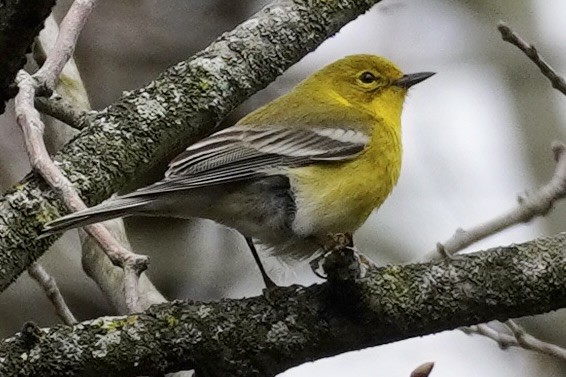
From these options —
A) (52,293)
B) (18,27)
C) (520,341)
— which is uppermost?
(18,27)

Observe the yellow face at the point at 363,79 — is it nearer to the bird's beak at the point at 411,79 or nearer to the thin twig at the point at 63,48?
the bird's beak at the point at 411,79

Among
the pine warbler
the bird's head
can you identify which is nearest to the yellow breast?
the pine warbler

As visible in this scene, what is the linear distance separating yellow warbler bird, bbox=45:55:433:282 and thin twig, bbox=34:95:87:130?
331 millimetres

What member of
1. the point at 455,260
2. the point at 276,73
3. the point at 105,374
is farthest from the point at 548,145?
the point at 105,374

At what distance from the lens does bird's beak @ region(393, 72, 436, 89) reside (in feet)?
16.4

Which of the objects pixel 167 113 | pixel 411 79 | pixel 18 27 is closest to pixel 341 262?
pixel 167 113

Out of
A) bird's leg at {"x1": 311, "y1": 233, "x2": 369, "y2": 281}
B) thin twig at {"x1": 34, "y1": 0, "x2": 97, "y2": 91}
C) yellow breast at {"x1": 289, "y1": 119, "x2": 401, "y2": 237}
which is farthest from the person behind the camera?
yellow breast at {"x1": 289, "y1": 119, "x2": 401, "y2": 237}

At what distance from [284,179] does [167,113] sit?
2.65 ft

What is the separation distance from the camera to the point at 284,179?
391 centimetres

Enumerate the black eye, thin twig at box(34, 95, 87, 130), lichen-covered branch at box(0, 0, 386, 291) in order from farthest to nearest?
the black eye, thin twig at box(34, 95, 87, 130), lichen-covered branch at box(0, 0, 386, 291)

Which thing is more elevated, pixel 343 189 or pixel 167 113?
pixel 167 113

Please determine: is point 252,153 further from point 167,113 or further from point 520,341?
point 520,341

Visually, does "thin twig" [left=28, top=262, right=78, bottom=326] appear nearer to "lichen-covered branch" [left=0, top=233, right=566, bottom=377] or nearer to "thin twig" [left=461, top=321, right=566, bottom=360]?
"lichen-covered branch" [left=0, top=233, right=566, bottom=377]

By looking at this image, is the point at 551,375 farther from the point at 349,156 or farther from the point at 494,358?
the point at 349,156
